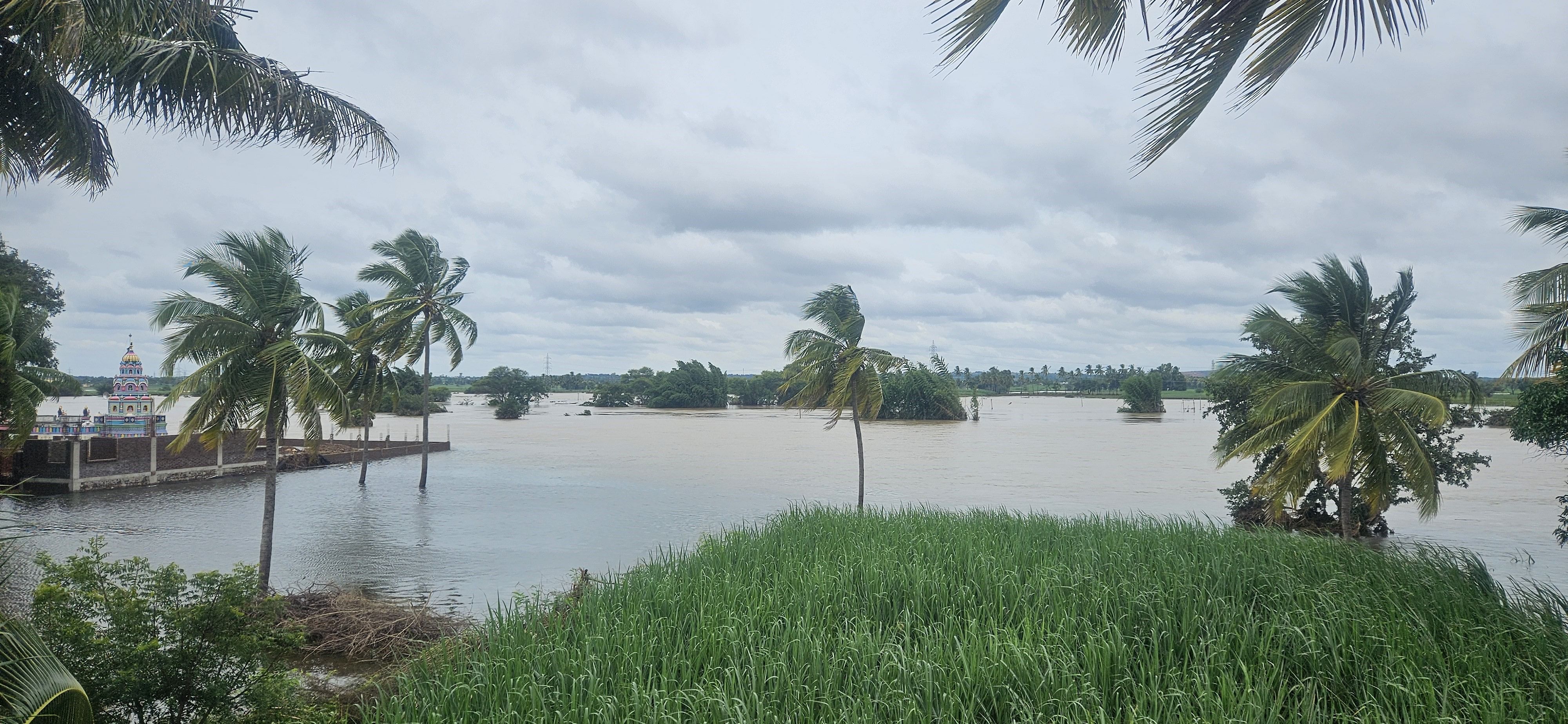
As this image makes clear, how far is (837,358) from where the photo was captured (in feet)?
65.9

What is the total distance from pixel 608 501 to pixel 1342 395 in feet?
60.3

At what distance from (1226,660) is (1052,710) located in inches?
59.8

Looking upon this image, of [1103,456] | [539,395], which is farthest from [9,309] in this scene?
[539,395]

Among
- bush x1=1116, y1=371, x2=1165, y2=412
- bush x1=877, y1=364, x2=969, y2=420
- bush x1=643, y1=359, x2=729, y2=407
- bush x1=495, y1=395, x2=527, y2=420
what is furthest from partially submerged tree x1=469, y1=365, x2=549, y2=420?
bush x1=1116, y1=371, x2=1165, y2=412

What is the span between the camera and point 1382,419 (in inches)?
475

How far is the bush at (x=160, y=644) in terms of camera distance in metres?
4.49

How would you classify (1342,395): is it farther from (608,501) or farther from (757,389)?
(757,389)

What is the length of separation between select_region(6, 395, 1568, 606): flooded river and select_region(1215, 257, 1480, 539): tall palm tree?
3.75m

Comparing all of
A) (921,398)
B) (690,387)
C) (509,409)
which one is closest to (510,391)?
(509,409)

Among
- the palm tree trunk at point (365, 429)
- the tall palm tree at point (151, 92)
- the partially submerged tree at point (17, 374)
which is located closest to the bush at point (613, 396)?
the palm tree trunk at point (365, 429)

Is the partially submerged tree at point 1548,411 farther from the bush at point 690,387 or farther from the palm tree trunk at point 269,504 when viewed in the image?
the bush at point 690,387

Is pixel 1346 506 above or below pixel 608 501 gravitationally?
above

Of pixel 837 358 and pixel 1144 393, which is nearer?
pixel 837 358

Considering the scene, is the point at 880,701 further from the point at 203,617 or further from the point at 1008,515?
the point at 1008,515
